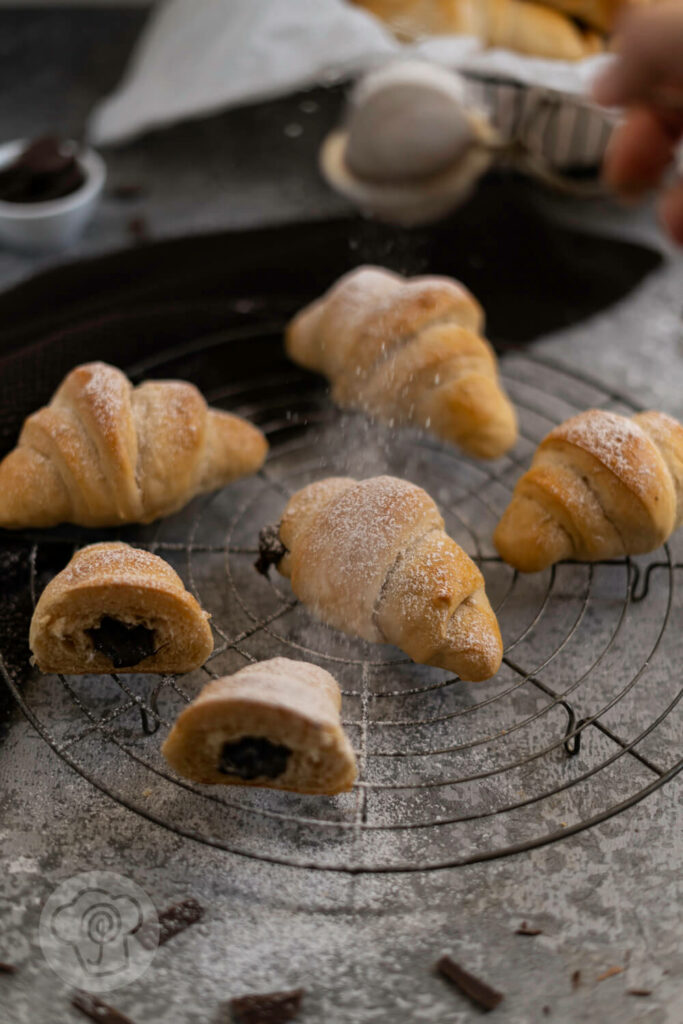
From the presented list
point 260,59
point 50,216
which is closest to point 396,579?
point 50,216

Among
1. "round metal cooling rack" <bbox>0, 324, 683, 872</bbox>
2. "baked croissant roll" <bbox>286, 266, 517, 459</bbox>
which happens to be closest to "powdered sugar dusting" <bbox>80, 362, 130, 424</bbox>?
"round metal cooling rack" <bbox>0, 324, 683, 872</bbox>

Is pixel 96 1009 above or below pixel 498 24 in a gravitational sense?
below

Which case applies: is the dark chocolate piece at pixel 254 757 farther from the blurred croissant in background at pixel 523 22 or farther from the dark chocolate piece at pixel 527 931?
the blurred croissant in background at pixel 523 22

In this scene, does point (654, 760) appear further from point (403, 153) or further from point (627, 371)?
point (403, 153)

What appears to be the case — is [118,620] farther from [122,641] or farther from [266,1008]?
[266,1008]

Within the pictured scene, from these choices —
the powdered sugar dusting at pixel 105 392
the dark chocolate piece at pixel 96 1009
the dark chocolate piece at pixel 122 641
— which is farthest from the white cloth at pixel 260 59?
the dark chocolate piece at pixel 96 1009

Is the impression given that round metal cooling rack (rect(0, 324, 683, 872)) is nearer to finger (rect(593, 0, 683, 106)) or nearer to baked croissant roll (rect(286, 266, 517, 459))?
baked croissant roll (rect(286, 266, 517, 459))

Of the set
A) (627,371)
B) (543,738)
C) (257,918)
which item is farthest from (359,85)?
(257,918)
